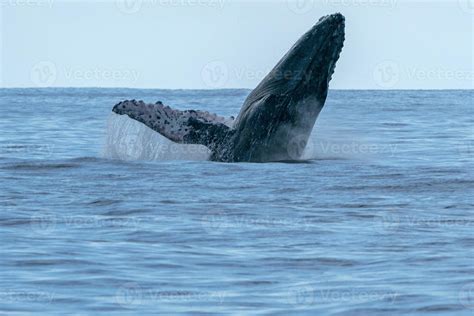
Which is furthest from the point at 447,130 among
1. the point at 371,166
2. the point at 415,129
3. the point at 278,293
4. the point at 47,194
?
the point at 278,293

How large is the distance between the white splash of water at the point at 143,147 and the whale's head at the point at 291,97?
1.13 meters

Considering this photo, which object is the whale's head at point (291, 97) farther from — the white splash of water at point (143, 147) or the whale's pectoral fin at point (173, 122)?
the white splash of water at point (143, 147)

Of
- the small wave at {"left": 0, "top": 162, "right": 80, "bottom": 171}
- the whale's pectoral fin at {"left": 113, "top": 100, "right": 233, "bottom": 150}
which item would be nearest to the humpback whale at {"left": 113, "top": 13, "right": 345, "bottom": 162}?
the whale's pectoral fin at {"left": 113, "top": 100, "right": 233, "bottom": 150}

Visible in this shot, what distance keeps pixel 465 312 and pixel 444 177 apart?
9.15 meters

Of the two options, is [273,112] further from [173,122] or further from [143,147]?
[143,147]

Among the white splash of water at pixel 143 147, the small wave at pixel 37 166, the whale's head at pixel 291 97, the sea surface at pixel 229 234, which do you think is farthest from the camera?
the white splash of water at pixel 143 147

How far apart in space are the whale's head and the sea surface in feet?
1.55

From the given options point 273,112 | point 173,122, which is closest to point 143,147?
point 173,122

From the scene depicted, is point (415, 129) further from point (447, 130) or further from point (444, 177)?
point (444, 177)

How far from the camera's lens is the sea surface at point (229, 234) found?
10.5 meters

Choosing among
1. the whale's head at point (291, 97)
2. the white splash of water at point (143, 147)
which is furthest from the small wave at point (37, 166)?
the whale's head at point (291, 97)

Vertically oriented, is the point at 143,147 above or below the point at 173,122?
below

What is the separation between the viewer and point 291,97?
64.8ft

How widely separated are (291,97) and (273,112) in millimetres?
364
